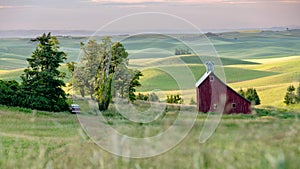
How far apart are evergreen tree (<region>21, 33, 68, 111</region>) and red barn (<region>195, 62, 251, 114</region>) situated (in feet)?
53.6

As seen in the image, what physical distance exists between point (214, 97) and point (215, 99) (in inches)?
13.5

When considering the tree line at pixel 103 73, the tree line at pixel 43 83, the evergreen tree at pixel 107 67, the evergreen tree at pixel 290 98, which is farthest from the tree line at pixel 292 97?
the tree line at pixel 43 83

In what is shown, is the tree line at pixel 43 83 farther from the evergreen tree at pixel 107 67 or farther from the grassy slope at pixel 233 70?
the grassy slope at pixel 233 70

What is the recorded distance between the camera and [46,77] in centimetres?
4891

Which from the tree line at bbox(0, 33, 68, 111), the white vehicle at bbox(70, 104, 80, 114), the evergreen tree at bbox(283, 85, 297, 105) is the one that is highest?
the tree line at bbox(0, 33, 68, 111)

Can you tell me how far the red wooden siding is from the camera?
58031 millimetres

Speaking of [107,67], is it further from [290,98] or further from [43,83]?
[290,98]

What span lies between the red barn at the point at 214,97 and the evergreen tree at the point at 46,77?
643 inches

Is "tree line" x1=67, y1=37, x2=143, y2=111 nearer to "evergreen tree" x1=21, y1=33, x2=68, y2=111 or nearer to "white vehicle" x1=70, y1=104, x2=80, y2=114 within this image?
"white vehicle" x1=70, y1=104, x2=80, y2=114

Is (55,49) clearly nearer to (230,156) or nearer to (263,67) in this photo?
(230,156)

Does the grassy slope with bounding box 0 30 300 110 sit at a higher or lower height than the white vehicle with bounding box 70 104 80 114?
higher

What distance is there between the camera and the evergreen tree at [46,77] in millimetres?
48344

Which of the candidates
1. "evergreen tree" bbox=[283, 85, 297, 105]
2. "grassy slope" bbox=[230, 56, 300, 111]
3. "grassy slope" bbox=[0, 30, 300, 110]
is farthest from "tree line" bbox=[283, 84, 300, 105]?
"grassy slope" bbox=[0, 30, 300, 110]

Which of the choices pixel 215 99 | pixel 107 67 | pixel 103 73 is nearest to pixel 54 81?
pixel 103 73
